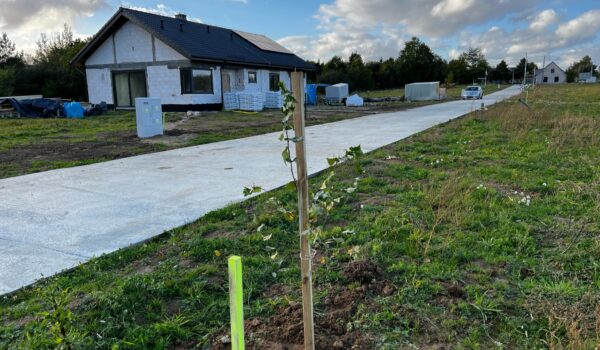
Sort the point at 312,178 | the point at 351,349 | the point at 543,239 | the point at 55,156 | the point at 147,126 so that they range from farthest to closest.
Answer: the point at 147,126 → the point at 55,156 → the point at 312,178 → the point at 543,239 → the point at 351,349

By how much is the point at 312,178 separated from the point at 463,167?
8.21 ft

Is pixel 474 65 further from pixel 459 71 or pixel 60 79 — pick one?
pixel 60 79

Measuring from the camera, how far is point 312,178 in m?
6.32

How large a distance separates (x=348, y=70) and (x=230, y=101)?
3185 cm

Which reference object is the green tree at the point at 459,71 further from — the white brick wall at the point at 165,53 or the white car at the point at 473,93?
the white brick wall at the point at 165,53

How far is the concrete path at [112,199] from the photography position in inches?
142

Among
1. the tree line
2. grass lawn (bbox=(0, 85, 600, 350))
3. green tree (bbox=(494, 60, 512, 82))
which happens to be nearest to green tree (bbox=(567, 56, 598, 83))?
the tree line

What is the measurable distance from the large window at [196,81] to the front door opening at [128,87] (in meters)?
2.42

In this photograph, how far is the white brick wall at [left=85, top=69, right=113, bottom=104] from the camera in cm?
2236

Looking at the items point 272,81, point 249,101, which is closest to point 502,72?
point 272,81

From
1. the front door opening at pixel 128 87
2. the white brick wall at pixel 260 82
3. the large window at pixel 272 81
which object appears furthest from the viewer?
the large window at pixel 272 81

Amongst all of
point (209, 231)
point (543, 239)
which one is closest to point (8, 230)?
point (209, 231)

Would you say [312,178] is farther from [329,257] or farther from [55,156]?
[55,156]

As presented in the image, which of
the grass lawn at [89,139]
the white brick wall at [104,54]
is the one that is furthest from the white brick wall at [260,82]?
the grass lawn at [89,139]
